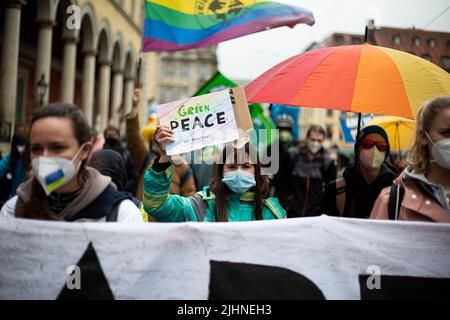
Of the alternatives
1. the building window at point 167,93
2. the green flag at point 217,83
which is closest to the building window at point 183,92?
the building window at point 167,93

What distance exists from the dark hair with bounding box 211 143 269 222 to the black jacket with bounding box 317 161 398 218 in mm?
864

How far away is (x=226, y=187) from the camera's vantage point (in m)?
2.93

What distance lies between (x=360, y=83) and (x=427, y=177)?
0.87m

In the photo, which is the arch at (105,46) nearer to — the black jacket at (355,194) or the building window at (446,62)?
the building window at (446,62)

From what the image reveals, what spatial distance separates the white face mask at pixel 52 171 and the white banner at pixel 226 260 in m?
0.23

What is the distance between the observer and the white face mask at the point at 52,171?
1966mm

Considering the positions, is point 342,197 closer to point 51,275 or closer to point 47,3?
point 51,275

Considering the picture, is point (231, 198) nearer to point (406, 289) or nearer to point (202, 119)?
point (202, 119)

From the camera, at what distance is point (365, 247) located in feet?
7.43

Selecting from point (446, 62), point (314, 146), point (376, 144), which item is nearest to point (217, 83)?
point (314, 146)

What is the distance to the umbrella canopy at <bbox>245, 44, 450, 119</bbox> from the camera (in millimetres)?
3008

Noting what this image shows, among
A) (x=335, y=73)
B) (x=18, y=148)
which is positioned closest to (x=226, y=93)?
(x=335, y=73)

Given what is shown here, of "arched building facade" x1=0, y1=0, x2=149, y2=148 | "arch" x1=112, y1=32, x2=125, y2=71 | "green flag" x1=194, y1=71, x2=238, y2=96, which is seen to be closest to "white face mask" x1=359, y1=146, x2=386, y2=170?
"green flag" x1=194, y1=71, x2=238, y2=96

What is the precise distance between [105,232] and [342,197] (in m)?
2.16
